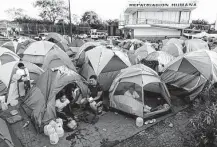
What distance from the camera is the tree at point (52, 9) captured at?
4562 centimetres

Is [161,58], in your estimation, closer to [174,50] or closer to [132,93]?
[174,50]

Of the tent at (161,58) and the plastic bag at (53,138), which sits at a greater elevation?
the tent at (161,58)

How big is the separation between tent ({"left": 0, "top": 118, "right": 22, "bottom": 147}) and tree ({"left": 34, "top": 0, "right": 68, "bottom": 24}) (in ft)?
155

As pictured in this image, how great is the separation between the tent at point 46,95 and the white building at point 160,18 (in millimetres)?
26072

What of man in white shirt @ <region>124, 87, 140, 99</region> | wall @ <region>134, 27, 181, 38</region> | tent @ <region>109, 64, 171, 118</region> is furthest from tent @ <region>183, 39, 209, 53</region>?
wall @ <region>134, 27, 181, 38</region>

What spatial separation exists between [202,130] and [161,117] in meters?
2.34

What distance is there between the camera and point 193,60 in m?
7.32

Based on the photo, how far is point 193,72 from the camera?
23.7ft

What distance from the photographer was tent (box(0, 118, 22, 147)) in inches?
142

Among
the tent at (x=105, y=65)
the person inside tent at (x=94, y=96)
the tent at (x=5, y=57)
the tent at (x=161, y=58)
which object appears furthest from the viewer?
the tent at (x=161, y=58)

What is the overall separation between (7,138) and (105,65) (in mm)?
5045

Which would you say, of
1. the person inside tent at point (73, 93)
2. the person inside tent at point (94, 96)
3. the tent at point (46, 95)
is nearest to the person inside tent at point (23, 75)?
the tent at point (46, 95)

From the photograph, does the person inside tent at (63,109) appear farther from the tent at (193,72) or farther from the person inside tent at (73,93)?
the tent at (193,72)

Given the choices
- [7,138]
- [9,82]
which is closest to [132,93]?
[7,138]
